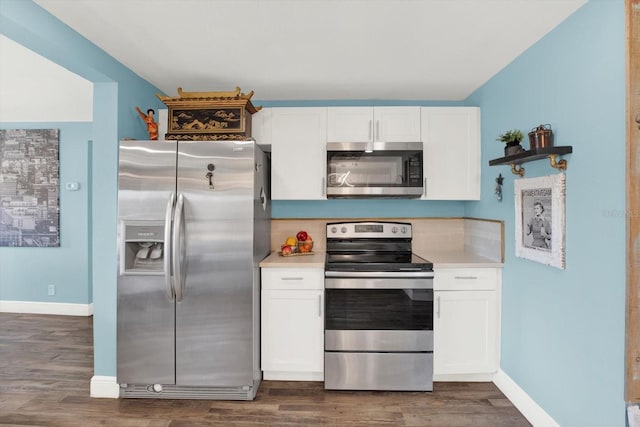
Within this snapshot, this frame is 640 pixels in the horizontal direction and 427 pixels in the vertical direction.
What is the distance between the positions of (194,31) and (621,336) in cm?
266

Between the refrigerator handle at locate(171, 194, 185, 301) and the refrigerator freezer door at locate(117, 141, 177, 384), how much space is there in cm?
8

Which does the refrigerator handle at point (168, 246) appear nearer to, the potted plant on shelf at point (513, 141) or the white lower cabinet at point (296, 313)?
the white lower cabinet at point (296, 313)

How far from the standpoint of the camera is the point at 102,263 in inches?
97.1

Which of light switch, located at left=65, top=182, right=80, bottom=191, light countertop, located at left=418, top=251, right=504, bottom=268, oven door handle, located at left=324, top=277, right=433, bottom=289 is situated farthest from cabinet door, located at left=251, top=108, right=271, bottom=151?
light switch, located at left=65, top=182, right=80, bottom=191

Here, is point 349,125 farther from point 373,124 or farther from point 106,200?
point 106,200

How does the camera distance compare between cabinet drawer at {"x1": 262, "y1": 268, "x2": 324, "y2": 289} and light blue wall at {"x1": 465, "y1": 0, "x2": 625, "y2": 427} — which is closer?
light blue wall at {"x1": 465, "y1": 0, "x2": 625, "y2": 427}

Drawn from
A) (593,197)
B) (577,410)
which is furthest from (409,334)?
(593,197)

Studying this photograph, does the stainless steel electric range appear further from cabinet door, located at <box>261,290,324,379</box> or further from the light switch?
the light switch

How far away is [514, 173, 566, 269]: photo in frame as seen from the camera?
1.87m

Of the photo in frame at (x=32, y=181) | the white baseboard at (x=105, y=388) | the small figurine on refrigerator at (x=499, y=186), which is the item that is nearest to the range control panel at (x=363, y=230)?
the small figurine on refrigerator at (x=499, y=186)

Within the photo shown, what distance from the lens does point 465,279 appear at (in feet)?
8.38

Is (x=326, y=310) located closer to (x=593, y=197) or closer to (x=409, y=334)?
(x=409, y=334)

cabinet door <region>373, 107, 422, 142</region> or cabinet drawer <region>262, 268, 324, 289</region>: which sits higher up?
cabinet door <region>373, 107, 422, 142</region>

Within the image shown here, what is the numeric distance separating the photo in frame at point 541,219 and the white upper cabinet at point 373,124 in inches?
38.9
